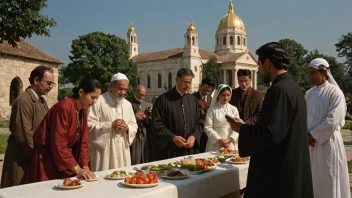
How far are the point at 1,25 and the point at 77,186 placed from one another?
406 inches

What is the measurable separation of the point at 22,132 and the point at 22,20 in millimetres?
8643

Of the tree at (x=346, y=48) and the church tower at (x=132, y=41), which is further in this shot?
the church tower at (x=132, y=41)

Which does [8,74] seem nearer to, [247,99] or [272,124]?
[247,99]

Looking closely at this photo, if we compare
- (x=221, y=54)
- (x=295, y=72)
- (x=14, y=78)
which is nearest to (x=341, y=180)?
(x=14, y=78)

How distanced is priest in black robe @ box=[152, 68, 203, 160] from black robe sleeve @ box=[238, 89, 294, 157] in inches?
106

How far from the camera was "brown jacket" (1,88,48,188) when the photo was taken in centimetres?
420

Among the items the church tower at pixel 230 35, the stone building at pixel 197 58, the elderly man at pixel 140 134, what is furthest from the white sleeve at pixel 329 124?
the church tower at pixel 230 35

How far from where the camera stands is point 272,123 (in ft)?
9.23

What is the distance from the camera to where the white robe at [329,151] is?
177 inches

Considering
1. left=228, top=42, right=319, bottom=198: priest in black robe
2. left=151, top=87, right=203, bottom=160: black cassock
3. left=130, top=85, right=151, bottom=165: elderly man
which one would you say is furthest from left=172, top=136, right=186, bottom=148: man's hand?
left=228, top=42, right=319, bottom=198: priest in black robe

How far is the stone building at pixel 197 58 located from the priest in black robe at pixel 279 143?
6850 centimetres

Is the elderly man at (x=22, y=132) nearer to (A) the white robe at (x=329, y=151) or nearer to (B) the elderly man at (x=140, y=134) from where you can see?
(B) the elderly man at (x=140, y=134)

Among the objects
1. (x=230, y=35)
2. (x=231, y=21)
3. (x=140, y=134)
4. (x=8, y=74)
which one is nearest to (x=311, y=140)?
(x=140, y=134)

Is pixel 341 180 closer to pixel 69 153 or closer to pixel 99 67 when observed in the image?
pixel 69 153
